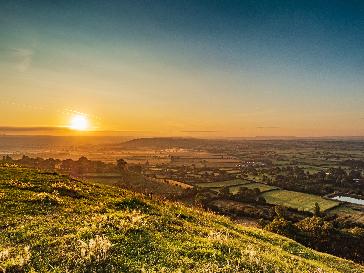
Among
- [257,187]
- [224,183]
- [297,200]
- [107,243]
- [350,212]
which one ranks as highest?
[107,243]

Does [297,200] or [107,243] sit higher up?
[107,243]

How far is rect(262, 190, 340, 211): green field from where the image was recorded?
111 m

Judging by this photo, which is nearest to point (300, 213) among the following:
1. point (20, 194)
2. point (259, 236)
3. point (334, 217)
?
point (334, 217)

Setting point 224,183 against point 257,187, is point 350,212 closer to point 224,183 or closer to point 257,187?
point 257,187

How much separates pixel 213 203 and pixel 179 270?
9143cm

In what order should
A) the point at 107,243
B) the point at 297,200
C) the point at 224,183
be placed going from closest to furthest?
the point at 107,243 → the point at 297,200 → the point at 224,183

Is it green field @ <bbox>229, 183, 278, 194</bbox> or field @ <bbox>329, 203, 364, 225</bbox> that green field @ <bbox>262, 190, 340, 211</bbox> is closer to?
field @ <bbox>329, 203, 364, 225</bbox>

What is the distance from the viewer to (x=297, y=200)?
119 metres

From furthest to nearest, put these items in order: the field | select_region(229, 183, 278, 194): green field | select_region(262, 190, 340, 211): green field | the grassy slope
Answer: select_region(229, 183, 278, 194): green field < select_region(262, 190, 340, 211): green field < the field < the grassy slope

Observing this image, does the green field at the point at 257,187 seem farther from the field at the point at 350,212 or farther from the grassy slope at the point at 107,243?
the grassy slope at the point at 107,243

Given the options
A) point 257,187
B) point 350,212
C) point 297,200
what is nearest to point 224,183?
point 257,187

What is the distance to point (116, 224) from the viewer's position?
15.4 metres

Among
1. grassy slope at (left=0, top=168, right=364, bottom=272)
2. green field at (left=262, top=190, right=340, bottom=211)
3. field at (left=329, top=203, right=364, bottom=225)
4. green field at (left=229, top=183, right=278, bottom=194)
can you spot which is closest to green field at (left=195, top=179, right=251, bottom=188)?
green field at (left=229, top=183, right=278, bottom=194)

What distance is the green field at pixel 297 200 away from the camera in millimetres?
110562
